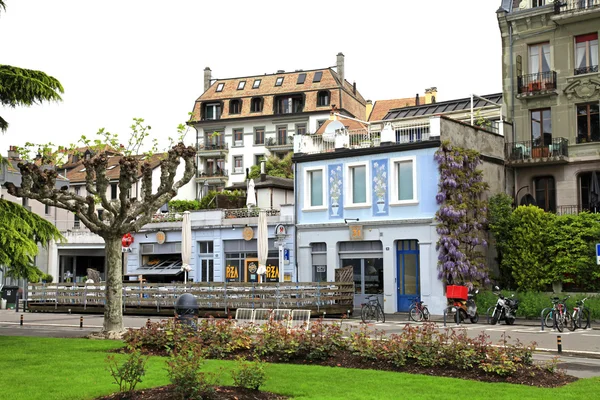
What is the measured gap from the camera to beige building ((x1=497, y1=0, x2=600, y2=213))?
3584 cm

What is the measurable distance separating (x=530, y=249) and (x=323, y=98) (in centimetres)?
4759

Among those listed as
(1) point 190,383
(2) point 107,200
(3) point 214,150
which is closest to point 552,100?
(2) point 107,200

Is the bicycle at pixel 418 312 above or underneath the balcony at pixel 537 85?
underneath

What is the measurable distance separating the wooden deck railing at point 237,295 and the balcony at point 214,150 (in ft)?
144

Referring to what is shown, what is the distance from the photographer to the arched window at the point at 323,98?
78.4m

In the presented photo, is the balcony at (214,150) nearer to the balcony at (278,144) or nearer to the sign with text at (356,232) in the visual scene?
the balcony at (278,144)

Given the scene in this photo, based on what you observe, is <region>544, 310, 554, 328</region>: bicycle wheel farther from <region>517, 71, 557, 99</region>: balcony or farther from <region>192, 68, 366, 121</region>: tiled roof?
<region>192, 68, 366, 121</region>: tiled roof

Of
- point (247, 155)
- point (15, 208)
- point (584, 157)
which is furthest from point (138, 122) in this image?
point (247, 155)

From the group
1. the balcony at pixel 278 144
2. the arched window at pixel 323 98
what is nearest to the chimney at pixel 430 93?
the arched window at pixel 323 98

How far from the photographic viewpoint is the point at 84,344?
19031mm

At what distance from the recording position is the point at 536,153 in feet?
122

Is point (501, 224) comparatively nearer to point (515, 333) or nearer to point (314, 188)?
point (314, 188)

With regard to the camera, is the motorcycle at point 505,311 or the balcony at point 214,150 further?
the balcony at point 214,150

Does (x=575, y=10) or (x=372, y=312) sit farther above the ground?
(x=575, y=10)
